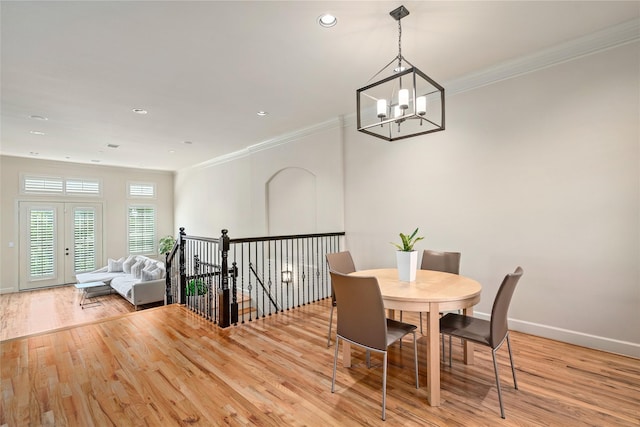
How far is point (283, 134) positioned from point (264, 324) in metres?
3.77

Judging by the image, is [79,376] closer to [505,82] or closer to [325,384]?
[325,384]

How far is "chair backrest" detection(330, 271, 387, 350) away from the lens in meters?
2.09

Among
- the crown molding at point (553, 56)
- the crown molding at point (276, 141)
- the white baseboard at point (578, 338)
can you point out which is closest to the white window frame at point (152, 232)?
the crown molding at point (276, 141)

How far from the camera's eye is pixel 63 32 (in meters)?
2.69

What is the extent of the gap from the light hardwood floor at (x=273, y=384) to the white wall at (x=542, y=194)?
21.6 inches

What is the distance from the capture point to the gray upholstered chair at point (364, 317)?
208 cm

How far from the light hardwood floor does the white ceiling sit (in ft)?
9.76

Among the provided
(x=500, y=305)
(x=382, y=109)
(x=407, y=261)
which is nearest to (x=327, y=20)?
(x=382, y=109)

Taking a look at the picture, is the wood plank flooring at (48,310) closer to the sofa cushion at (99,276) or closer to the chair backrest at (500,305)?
the sofa cushion at (99,276)

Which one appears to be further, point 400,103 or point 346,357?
point 346,357

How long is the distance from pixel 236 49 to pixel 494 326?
3251mm

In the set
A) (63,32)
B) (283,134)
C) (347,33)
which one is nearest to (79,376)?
(63,32)

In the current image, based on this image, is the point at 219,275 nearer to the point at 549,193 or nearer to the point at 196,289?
the point at 196,289

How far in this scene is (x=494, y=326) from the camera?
207 cm
